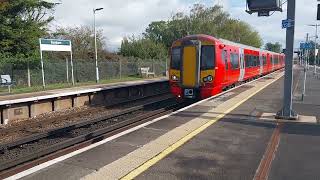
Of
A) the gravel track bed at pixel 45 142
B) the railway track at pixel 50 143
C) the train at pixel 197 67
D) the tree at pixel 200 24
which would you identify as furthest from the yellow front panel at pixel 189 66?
the tree at pixel 200 24

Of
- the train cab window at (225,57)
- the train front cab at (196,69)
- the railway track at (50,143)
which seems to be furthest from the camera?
the train cab window at (225,57)

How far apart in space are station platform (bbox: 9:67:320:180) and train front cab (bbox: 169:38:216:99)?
5.43 meters

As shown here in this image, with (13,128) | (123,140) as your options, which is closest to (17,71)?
(13,128)

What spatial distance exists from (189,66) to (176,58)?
82 centimetres

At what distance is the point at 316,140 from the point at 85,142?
5.28m

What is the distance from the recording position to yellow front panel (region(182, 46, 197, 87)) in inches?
679

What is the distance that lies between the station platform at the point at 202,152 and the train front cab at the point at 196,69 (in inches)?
214

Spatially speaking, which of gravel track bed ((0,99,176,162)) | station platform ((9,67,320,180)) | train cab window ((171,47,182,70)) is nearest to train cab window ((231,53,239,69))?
train cab window ((171,47,182,70))

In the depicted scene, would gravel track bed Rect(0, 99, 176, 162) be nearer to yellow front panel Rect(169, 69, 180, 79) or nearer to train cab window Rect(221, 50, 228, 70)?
yellow front panel Rect(169, 69, 180, 79)

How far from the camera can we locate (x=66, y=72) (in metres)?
31.5

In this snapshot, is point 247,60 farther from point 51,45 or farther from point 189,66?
point 51,45

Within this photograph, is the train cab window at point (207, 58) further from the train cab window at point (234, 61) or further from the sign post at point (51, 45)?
the sign post at point (51, 45)

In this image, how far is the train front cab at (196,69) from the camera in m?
17.2

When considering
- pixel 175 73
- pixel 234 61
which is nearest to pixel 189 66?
pixel 175 73
